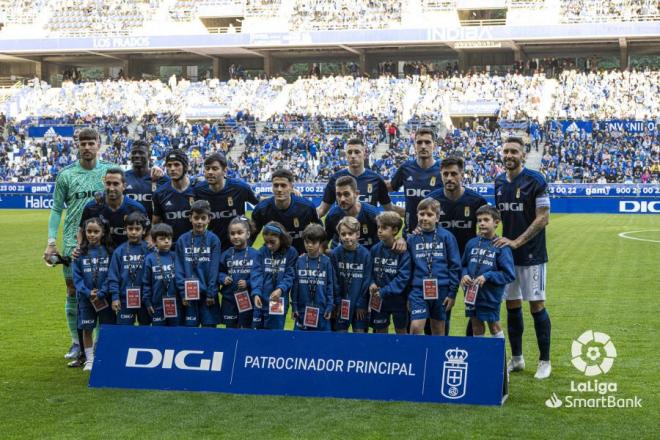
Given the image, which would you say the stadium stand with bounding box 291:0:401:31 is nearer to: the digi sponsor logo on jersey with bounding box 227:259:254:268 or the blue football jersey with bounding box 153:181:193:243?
the blue football jersey with bounding box 153:181:193:243

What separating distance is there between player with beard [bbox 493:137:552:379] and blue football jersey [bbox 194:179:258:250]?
242cm

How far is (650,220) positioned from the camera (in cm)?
3164

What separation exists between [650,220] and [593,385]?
2519 centimetres

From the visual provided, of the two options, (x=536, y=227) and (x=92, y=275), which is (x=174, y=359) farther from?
(x=536, y=227)

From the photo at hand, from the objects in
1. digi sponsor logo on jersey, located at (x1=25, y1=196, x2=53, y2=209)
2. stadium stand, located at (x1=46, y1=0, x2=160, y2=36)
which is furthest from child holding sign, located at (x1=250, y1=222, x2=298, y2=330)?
stadium stand, located at (x1=46, y1=0, x2=160, y2=36)

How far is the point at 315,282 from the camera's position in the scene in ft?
27.0

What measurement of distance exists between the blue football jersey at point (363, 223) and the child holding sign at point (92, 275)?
207 cm

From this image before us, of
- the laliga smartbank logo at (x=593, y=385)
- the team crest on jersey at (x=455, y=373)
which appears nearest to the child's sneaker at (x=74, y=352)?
the team crest on jersey at (x=455, y=373)

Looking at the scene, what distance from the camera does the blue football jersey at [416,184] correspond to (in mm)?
9023

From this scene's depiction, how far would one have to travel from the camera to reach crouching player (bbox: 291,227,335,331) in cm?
820

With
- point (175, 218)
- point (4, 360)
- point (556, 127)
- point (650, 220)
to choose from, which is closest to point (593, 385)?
point (175, 218)

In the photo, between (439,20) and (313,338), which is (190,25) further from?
(313,338)

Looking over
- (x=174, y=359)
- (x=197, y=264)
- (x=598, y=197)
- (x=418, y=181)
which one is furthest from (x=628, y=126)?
(x=174, y=359)

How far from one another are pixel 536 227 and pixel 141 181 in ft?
12.8
